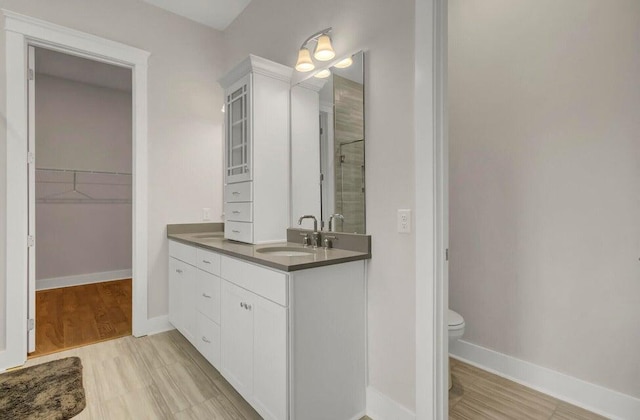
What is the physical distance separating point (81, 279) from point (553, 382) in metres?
5.42

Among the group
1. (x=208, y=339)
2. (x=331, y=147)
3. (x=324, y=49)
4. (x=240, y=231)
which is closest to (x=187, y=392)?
(x=208, y=339)

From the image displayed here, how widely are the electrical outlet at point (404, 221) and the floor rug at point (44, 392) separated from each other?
2.02 m

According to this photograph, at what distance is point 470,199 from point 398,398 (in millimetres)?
1459

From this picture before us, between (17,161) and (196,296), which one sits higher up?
(17,161)

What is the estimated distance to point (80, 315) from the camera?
10.9 ft

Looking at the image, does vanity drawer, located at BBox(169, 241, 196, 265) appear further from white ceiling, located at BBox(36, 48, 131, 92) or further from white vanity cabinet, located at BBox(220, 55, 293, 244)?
white ceiling, located at BBox(36, 48, 131, 92)

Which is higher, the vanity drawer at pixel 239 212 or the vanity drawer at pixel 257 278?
the vanity drawer at pixel 239 212

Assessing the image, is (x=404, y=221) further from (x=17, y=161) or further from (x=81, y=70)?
(x=81, y=70)

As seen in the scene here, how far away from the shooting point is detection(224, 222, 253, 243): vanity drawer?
2.32 m

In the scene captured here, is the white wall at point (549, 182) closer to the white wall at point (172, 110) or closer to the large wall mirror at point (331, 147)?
the large wall mirror at point (331, 147)

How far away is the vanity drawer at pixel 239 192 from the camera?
2311 millimetres

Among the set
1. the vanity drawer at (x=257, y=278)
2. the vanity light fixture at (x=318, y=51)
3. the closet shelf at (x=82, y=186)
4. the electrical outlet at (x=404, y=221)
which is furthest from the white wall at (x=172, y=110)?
the closet shelf at (x=82, y=186)

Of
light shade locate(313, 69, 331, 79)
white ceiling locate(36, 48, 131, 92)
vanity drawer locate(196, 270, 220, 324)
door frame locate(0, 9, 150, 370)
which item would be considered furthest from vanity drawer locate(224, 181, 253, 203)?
white ceiling locate(36, 48, 131, 92)

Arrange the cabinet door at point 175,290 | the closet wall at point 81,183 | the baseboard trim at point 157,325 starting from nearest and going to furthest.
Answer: the cabinet door at point 175,290 → the baseboard trim at point 157,325 → the closet wall at point 81,183
